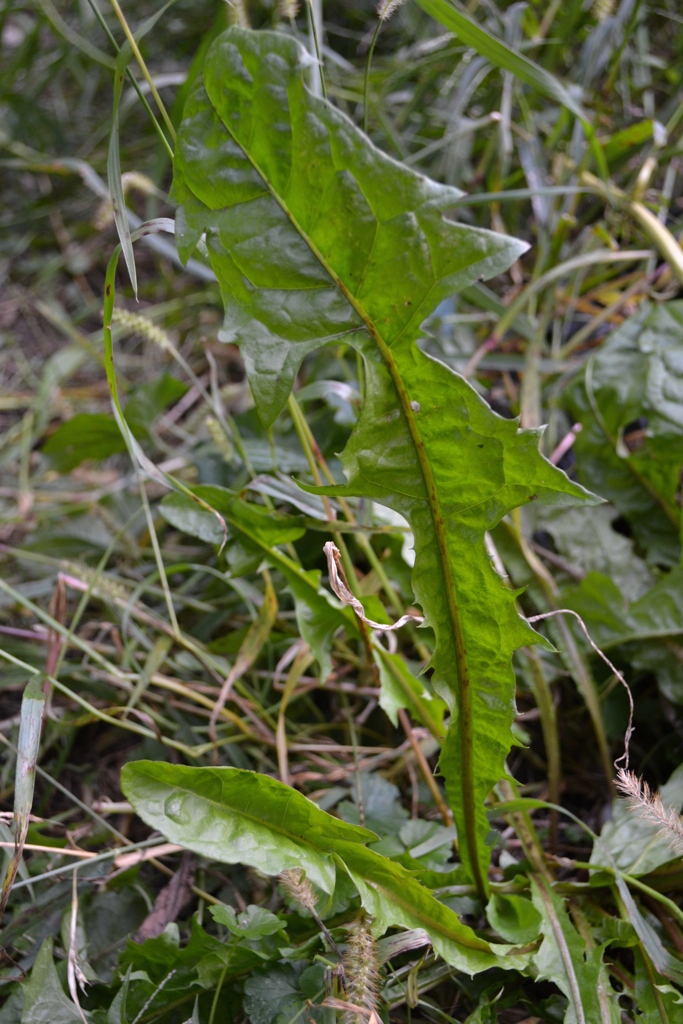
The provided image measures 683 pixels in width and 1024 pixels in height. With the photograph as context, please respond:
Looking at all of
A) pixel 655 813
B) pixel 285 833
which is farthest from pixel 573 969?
pixel 285 833

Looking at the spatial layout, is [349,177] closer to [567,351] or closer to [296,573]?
[296,573]

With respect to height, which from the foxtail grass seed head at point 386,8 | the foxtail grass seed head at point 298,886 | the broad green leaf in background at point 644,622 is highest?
the foxtail grass seed head at point 386,8

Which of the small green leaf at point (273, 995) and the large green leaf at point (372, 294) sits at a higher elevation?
the large green leaf at point (372, 294)

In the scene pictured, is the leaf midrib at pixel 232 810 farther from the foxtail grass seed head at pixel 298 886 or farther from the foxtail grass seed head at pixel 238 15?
the foxtail grass seed head at pixel 238 15

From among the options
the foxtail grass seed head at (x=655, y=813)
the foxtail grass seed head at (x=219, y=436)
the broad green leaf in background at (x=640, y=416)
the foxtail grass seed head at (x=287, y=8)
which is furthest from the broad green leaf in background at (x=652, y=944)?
the foxtail grass seed head at (x=287, y=8)

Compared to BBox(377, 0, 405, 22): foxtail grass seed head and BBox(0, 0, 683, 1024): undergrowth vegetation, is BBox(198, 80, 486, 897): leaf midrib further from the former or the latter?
BBox(377, 0, 405, 22): foxtail grass seed head

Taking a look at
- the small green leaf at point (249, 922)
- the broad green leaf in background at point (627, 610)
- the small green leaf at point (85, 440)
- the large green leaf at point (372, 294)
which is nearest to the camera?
the large green leaf at point (372, 294)
